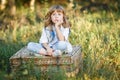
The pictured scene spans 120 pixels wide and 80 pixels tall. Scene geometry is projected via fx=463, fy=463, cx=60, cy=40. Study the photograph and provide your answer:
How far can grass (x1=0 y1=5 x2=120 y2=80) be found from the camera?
6.83 metres

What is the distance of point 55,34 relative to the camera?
7047mm

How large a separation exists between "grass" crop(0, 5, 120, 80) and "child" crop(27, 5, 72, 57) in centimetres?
51

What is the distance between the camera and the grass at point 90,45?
6.83 meters

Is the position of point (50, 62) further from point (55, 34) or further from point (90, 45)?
point (90, 45)

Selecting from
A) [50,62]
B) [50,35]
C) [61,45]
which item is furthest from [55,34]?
[50,62]

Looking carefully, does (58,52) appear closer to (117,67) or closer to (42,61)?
(42,61)

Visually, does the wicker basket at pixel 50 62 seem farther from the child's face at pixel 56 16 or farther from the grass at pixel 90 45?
the child's face at pixel 56 16

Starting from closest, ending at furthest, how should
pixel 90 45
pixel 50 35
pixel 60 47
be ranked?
pixel 60 47
pixel 50 35
pixel 90 45

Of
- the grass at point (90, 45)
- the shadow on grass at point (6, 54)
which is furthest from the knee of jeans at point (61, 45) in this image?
the shadow on grass at point (6, 54)

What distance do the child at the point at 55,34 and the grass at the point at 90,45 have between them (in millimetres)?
510

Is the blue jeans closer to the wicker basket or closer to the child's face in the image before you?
the wicker basket

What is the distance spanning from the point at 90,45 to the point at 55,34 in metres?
1.14

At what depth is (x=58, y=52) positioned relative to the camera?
6.65m

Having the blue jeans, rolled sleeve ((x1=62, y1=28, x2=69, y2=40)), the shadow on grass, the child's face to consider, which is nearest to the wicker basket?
the blue jeans
